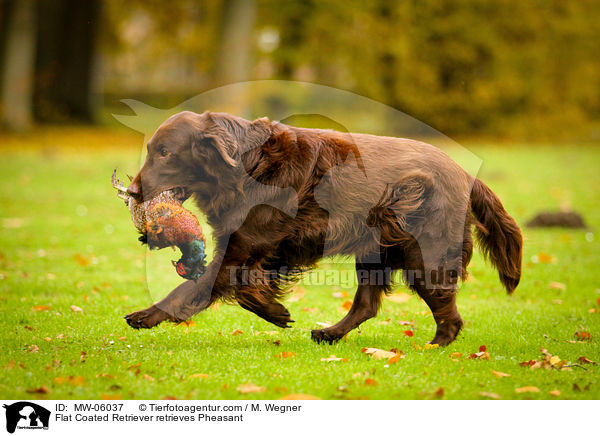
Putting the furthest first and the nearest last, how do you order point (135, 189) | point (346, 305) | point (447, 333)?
point (346, 305)
point (447, 333)
point (135, 189)

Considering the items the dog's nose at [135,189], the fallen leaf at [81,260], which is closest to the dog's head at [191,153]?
the dog's nose at [135,189]

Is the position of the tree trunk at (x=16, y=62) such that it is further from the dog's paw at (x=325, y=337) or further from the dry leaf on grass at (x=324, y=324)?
the dog's paw at (x=325, y=337)

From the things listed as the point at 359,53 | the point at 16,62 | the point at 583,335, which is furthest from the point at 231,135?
the point at 359,53

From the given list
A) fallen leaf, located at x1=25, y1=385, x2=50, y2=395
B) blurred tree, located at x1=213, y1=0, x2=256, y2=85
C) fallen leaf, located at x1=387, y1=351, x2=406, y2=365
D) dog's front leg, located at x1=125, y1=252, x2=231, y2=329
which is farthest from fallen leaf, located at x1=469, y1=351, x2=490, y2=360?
blurred tree, located at x1=213, y1=0, x2=256, y2=85

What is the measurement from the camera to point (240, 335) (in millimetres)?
5273

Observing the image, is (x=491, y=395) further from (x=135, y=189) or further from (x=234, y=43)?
(x=234, y=43)

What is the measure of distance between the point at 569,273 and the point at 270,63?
18860mm

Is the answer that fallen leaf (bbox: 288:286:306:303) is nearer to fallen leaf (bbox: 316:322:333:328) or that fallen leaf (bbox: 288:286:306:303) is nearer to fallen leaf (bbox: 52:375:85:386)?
fallen leaf (bbox: 316:322:333:328)

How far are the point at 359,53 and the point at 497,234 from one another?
20633mm

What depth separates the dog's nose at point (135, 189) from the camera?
4336 millimetres

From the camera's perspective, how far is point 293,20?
23.5 metres

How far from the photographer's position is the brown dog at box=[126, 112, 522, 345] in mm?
4520

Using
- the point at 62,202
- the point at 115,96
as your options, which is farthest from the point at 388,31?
the point at 62,202

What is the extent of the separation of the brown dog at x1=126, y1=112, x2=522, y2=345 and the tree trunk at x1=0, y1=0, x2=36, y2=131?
685 inches
